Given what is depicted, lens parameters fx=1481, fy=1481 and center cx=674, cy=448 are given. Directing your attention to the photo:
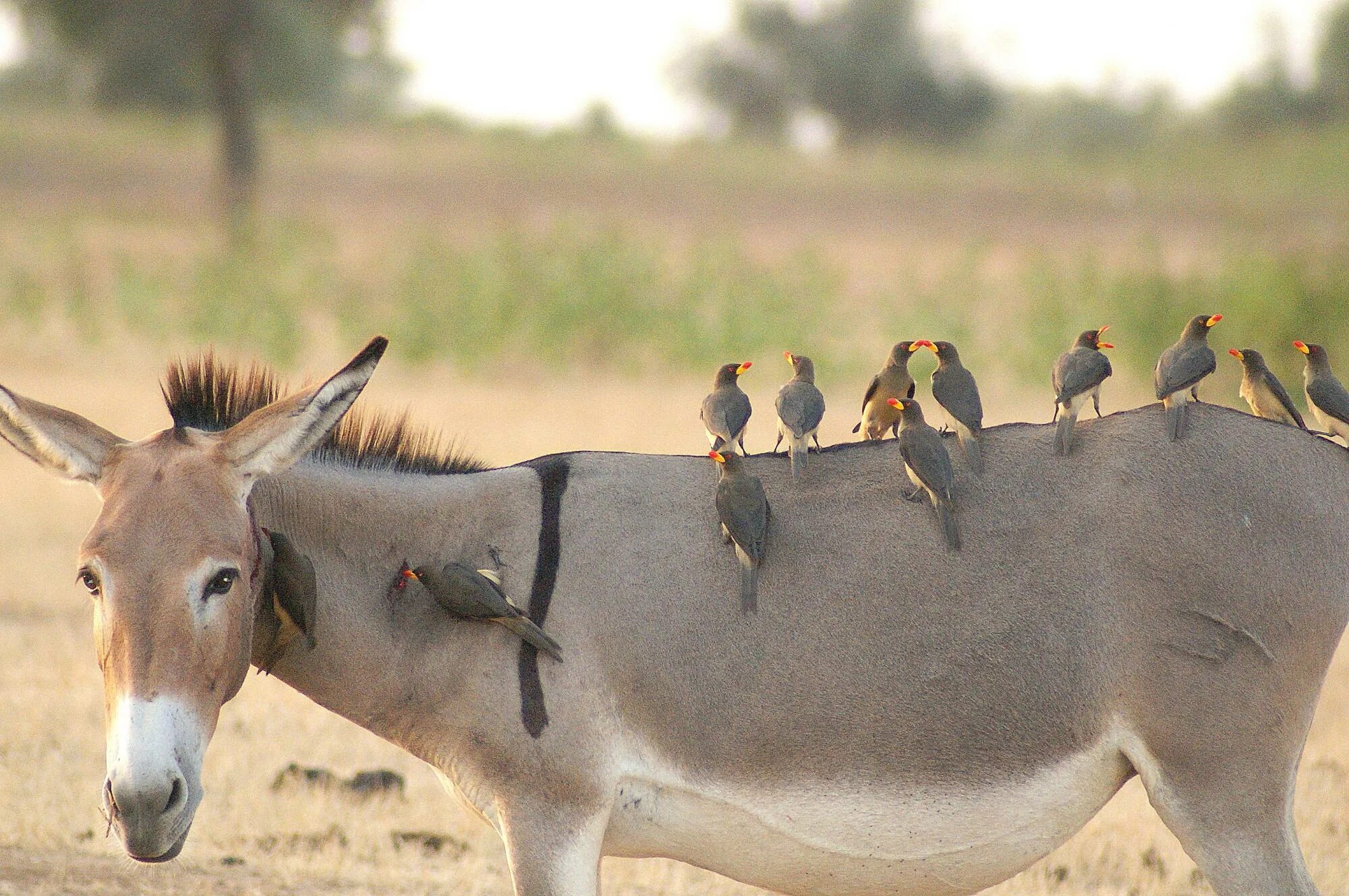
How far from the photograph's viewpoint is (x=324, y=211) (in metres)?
37.4

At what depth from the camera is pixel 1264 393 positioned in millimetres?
4645

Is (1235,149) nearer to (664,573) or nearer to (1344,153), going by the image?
(1344,153)

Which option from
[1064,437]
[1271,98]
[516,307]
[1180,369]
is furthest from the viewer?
[1271,98]

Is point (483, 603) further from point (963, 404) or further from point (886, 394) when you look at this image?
point (886, 394)

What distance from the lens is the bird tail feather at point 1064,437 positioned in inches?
162

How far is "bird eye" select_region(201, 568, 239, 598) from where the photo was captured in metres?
3.50

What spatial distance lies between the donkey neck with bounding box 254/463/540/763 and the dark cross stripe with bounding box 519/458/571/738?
3 cm

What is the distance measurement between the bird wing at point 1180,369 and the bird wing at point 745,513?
4.05 ft

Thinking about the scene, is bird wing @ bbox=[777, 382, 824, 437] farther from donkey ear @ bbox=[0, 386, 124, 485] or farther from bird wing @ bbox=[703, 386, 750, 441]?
donkey ear @ bbox=[0, 386, 124, 485]

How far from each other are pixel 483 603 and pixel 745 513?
2.35ft

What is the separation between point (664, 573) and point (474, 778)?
73 cm

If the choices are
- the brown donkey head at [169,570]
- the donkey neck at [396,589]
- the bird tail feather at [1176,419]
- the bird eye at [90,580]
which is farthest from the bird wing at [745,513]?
the bird eye at [90,580]

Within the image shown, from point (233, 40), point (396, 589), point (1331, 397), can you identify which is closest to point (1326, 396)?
point (1331, 397)

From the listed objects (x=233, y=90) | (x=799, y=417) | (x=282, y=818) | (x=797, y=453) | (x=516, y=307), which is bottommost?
(x=282, y=818)
